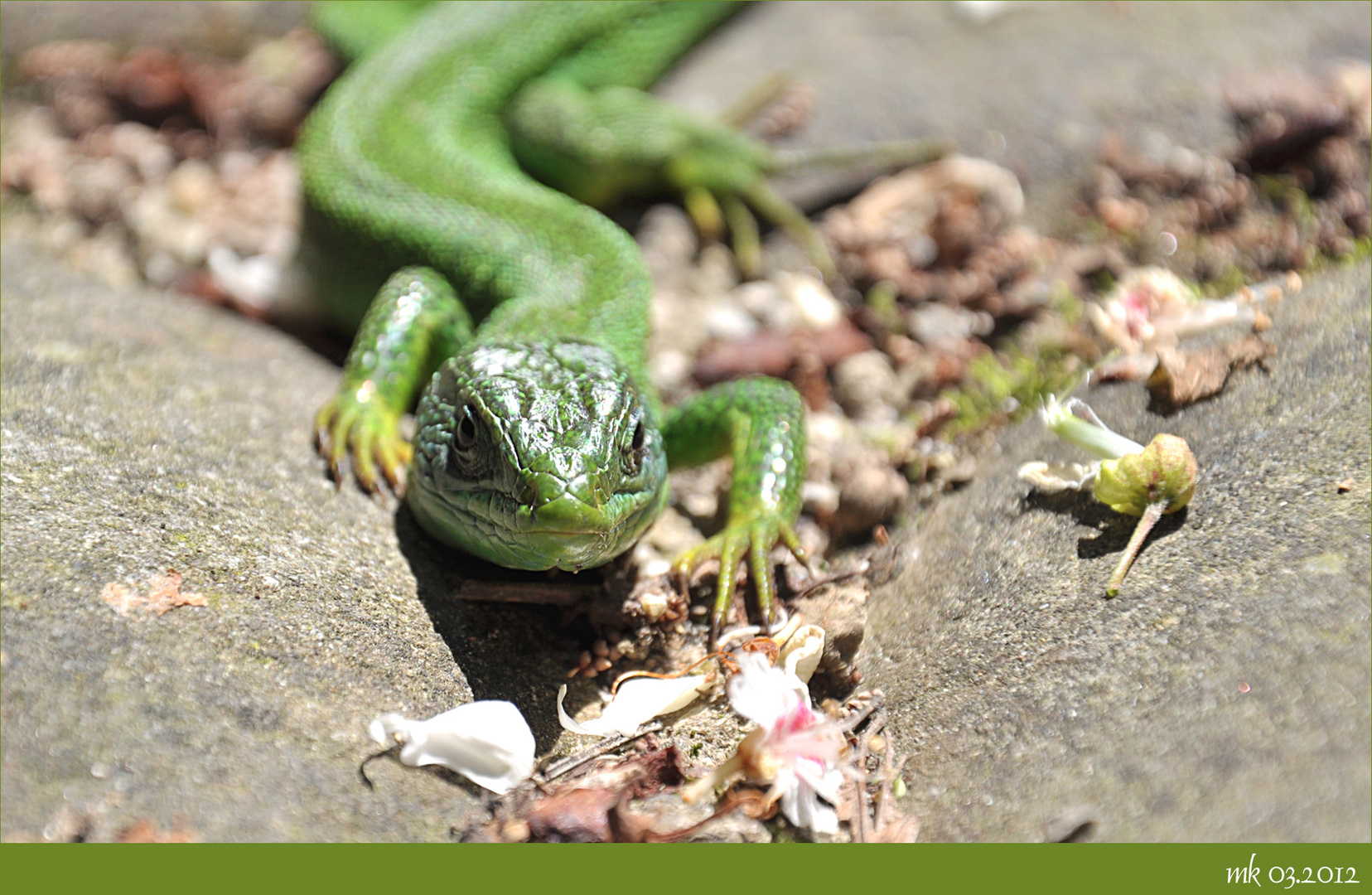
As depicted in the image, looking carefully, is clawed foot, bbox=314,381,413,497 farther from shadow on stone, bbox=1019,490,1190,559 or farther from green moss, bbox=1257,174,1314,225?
Result: green moss, bbox=1257,174,1314,225

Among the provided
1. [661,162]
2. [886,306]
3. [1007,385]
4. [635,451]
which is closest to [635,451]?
[635,451]

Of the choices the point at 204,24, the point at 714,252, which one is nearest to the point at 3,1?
the point at 204,24

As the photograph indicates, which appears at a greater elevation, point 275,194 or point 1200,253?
point 1200,253

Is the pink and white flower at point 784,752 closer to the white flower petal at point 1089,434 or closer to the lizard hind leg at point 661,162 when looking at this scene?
the white flower petal at point 1089,434

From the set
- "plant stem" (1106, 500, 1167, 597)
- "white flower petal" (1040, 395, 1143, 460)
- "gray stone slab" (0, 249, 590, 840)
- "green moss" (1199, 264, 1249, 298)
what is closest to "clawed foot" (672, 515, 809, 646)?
"gray stone slab" (0, 249, 590, 840)

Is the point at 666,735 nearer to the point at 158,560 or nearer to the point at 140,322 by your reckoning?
the point at 158,560

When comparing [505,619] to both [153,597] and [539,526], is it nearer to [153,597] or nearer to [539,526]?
[539,526]

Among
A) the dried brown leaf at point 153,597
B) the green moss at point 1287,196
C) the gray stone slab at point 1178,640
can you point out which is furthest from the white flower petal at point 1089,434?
the dried brown leaf at point 153,597
